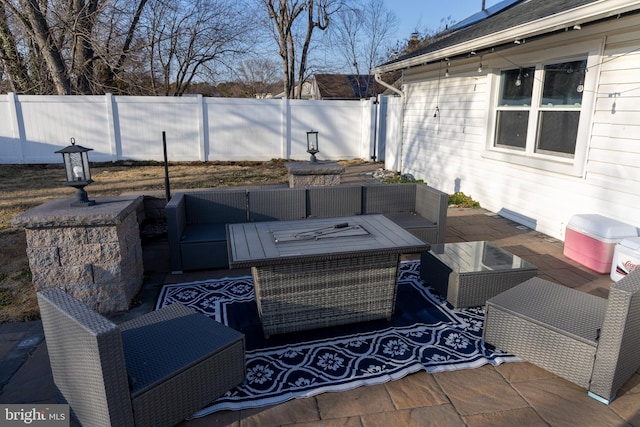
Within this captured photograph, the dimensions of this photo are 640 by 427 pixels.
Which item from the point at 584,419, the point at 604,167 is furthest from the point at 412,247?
the point at 604,167

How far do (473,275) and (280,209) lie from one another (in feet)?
7.06

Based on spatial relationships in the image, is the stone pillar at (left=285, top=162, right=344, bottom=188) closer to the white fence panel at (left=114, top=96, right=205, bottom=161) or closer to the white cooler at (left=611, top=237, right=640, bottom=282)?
the white cooler at (left=611, top=237, right=640, bottom=282)

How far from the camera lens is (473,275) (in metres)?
3.13

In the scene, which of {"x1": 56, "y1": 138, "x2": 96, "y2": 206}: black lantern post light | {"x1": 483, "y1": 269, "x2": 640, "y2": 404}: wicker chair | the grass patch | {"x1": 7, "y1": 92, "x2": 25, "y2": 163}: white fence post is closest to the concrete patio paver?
{"x1": 483, "y1": 269, "x2": 640, "y2": 404}: wicker chair

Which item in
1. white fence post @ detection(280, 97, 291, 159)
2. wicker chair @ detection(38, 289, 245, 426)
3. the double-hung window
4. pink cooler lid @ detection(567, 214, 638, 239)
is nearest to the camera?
wicker chair @ detection(38, 289, 245, 426)

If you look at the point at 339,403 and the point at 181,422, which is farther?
the point at 339,403

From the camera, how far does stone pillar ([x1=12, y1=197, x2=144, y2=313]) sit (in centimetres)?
297

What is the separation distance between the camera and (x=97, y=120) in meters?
10.9

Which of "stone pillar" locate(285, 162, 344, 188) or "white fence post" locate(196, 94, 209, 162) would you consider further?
"white fence post" locate(196, 94, 209, 162)

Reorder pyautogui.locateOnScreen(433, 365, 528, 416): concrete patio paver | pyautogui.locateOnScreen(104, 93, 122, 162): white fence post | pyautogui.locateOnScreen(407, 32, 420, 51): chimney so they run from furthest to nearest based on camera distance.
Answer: pyautogui.locateOnScreen(407, 32, 420, 51): chimney → pyautogui.locateOnScreen(104, 93, 122, 162): white fence post → pyautogui.locateOnScreen(433, 365, 528, 416): concrete patio paver

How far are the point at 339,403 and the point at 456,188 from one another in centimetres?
566

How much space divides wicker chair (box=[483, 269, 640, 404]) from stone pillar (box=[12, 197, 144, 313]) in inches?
104

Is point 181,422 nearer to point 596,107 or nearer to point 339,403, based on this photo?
point 339,403

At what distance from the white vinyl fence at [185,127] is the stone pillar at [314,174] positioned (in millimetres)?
4752
